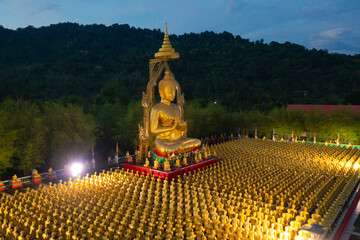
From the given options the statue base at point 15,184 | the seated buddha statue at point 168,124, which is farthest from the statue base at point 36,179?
the seated buddha statue at point 168,124

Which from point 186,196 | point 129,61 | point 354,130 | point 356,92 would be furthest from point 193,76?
point 186,196

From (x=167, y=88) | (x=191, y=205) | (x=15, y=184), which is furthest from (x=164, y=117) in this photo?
(x=15, y=184)

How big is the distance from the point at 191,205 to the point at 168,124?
5854 mm

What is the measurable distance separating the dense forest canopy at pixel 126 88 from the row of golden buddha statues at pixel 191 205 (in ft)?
16.1

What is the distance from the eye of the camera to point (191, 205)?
9266 millimetres

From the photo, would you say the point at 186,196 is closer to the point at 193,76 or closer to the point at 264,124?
the point at 264,124

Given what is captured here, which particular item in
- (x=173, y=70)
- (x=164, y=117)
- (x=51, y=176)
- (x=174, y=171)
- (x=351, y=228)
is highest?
(x=173, y=70)

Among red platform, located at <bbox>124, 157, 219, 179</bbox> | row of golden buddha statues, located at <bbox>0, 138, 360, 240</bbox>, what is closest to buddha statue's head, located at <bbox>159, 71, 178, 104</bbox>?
red platform, located at <bbox>124, 157, 219, 179</bbox>

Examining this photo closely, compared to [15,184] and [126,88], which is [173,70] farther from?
[15,184]

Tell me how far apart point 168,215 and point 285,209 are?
161 inches

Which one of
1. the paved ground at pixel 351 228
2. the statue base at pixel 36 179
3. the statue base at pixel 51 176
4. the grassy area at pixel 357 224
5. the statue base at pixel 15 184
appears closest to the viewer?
the paved ground at pixel 351 228

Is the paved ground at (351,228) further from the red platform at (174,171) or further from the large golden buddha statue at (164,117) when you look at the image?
the large golden buddha statue at (164,117)

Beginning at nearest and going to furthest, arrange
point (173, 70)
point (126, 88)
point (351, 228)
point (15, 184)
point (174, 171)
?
point (351, 228) → point (15, 184) → point (174, 171) → point (126, 88) → point (173, 70)

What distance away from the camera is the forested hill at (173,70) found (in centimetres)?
3753
